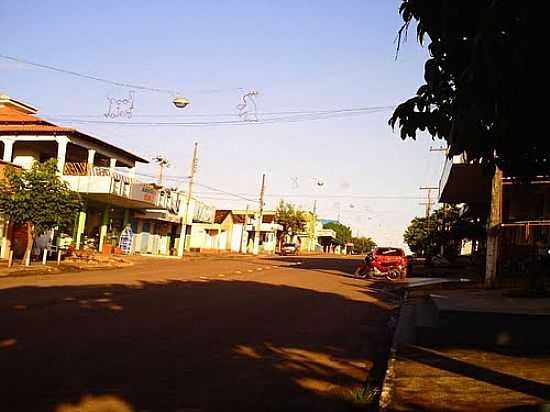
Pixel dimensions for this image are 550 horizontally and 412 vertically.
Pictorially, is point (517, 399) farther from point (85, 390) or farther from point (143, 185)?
point (143, 185)

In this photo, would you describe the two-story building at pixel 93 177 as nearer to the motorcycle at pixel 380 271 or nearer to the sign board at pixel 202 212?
the sign board at pixel 202 212

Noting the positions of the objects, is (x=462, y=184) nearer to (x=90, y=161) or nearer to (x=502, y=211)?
(x=502, y=211)

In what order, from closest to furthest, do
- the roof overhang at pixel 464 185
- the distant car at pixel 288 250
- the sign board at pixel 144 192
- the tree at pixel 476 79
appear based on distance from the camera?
1. the tree at pixel 476 79
2. the roof overhang at pixel 464 185
3. the sign board at pixel 144 192
4. the distant car at pixel 288 250

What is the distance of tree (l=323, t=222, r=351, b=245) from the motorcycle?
9776 centimetres

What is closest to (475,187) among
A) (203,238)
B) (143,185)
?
(143,185)

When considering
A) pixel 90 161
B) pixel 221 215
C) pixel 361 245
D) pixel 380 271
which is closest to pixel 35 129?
pixel 90 161

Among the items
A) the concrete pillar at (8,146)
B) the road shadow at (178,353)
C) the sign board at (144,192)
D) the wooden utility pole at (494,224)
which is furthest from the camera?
the sign board at (144,192)

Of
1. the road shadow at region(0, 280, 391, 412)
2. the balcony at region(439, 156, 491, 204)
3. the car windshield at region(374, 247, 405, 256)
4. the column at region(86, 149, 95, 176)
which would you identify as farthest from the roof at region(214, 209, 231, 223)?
the road shadow at region(0, 280, 391, 412)

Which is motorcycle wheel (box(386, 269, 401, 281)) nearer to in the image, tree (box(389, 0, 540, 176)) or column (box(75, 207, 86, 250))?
column (box(75, 207, 86, 250))

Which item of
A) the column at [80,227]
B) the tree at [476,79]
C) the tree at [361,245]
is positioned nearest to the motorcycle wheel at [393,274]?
the column at [80,227]

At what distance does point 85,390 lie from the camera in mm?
6387

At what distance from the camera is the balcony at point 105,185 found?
35125mm

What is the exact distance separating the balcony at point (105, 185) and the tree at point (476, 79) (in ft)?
102

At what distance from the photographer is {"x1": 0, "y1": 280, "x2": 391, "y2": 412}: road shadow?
6328 millimetres
